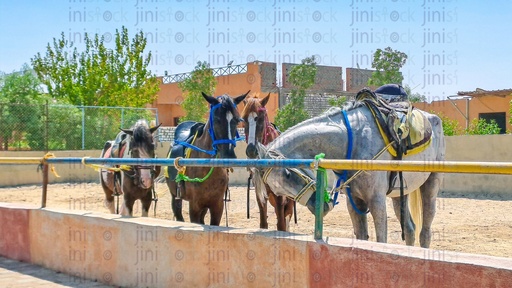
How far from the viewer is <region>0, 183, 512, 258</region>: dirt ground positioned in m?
8.68

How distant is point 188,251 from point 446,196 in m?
11.6

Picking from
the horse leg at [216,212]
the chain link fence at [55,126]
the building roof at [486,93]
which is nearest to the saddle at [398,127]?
the horse leg at [216,212]

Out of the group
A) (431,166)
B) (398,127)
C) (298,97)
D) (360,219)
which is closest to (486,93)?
(298,97)

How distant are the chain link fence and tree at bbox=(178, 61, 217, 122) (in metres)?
7.74

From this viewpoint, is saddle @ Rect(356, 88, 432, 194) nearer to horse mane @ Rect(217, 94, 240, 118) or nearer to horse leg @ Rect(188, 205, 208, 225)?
horse mane @ Rect(217, 94, 240, 118)

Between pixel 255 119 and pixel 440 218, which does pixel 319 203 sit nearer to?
pixel 255 119

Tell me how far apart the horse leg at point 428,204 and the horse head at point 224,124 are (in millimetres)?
2156

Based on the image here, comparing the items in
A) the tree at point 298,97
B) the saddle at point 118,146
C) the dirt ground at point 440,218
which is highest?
the tree at point 298,97

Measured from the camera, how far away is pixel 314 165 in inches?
166

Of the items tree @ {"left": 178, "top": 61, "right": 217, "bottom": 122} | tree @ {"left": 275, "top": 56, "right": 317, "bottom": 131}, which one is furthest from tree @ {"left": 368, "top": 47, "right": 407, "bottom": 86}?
tree @ {"left": 178, "top": 61, "right": 217, "bottom": 122}

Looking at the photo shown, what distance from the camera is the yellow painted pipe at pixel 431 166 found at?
3.43 m

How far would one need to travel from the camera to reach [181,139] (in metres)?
8.05

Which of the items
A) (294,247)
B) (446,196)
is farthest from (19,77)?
(294,247)

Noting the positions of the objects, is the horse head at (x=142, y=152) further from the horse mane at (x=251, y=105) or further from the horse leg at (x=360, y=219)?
the horse leg at (x=360, y=219)
